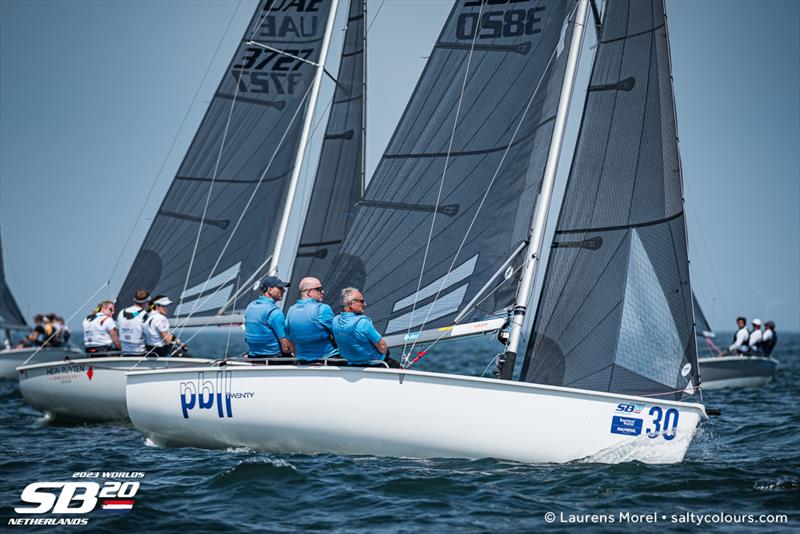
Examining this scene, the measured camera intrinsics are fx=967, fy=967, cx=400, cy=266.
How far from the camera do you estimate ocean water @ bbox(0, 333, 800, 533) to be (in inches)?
270

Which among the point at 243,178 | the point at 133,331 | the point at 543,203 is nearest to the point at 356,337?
the point at 543,203

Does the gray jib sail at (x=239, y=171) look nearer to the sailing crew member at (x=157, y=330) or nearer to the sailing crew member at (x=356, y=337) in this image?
the sailing crew member at (x=157, y=330)

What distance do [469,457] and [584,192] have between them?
3.00 m

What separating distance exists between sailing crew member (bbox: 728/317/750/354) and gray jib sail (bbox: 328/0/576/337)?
1405cm

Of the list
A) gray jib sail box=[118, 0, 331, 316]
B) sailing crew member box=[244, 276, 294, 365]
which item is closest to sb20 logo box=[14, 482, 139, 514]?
sailing crew member box=[244, 276, 294, 365]

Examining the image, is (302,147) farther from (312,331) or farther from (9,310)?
(9,310)

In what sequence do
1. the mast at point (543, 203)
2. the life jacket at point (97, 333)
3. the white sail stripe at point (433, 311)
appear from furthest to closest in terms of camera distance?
the life jacket at point (97, 333)
the white sail stripe at point (433, 311)
the mast at point (543, 203)

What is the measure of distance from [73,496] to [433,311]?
172 inches

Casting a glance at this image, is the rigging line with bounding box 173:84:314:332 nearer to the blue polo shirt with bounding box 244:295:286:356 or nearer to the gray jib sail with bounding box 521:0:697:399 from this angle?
the blue polo shirt with bounding box 244:295:286:356

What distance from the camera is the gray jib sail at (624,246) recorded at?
9391mm

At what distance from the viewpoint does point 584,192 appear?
32.5 ft

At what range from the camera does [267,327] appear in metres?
10.3

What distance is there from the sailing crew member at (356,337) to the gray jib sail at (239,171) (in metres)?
6.68

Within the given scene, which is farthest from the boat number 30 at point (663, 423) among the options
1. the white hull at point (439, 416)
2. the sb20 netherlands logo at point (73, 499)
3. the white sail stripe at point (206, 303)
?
the white sail stripe at point (206, 303)
